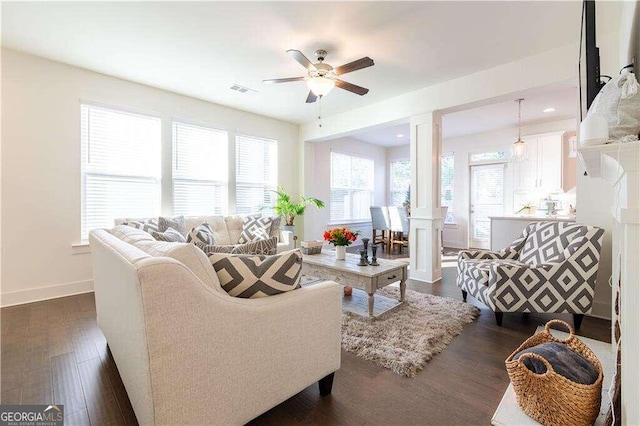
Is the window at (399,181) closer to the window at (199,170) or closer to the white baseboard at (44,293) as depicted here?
the window at (199,170)

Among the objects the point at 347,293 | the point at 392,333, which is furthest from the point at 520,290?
the point at 347,293

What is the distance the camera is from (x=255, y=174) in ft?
17.6

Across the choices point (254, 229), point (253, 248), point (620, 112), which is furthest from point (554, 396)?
point (254, 229)

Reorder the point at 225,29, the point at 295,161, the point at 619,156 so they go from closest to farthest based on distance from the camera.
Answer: the point at 619,156 → the point at 225,29 → the point at 295,161

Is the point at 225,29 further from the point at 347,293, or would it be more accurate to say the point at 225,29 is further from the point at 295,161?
the point at 295,161

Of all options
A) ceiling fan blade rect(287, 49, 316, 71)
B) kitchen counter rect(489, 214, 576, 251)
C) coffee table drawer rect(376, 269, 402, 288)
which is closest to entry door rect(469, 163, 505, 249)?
kitchen counter rect(489, 214, 576, 251)

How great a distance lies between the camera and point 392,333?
2336 mm

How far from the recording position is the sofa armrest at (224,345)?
1032mm

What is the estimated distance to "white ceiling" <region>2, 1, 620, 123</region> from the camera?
7.89ft

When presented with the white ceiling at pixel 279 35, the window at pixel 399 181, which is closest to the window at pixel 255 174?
the white ceiling at pixel 279 35

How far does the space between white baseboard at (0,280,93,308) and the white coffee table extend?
2827 mm

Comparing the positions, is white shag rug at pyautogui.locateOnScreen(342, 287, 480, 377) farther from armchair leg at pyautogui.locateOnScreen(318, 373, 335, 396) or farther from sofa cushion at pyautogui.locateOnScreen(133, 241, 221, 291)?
sofa cushion at pyautogui.locateOnScreen(133, 241, 221, 291)

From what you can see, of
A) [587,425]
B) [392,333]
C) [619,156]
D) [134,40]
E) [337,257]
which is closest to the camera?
[619,156]

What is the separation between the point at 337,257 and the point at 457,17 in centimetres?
253
